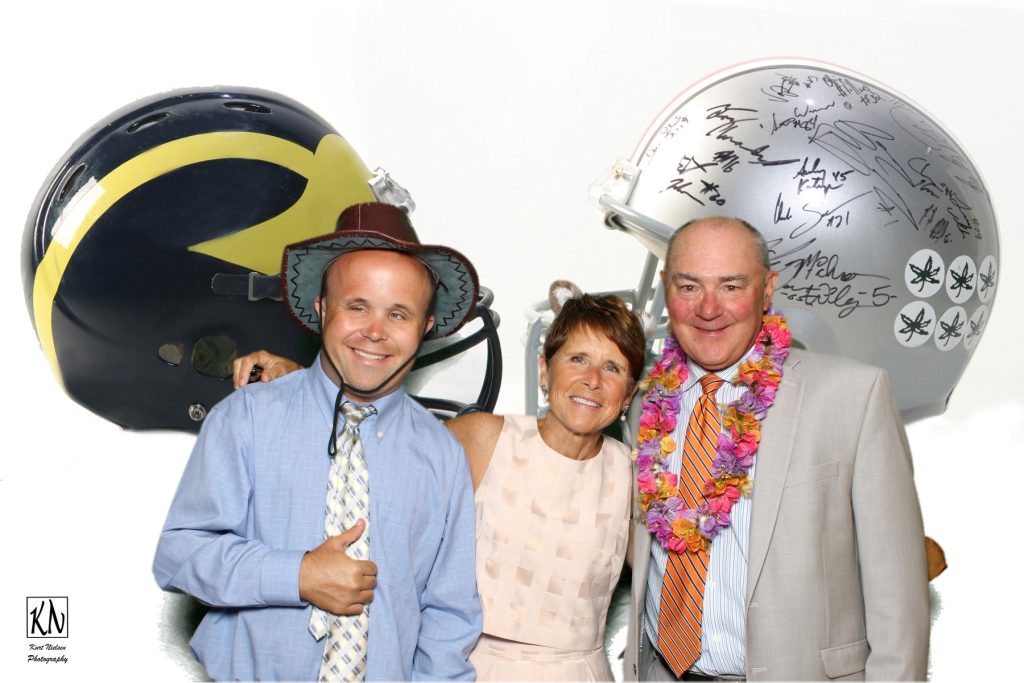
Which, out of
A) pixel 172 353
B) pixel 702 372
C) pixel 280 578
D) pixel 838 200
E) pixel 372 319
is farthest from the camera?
pixel 172 353

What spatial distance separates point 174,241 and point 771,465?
2.24 m

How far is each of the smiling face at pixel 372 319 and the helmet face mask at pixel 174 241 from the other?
49.0 inches

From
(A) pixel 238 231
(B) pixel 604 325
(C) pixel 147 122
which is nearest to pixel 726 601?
(B) pixel 604 325

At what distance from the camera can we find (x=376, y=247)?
8.48ft

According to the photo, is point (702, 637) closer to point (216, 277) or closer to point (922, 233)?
point (922, 233)

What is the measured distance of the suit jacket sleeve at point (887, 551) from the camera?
2.38 meters

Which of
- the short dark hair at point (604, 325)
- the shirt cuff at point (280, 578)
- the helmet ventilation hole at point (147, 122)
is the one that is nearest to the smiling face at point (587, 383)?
the short dark hair at point (604, 325)

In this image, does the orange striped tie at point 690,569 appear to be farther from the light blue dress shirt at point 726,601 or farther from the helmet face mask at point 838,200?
the helmet face mask at point 838,200

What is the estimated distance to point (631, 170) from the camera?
3781mm

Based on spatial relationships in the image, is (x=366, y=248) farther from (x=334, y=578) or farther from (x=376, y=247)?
(x=334, y=578)

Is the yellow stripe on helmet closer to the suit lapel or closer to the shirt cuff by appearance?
the shirt cuff

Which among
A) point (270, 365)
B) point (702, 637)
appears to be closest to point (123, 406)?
point (270, 365)

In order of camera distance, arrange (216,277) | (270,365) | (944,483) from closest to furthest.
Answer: (270,365) < (216,277) < (944,483)

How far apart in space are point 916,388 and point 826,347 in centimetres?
49
